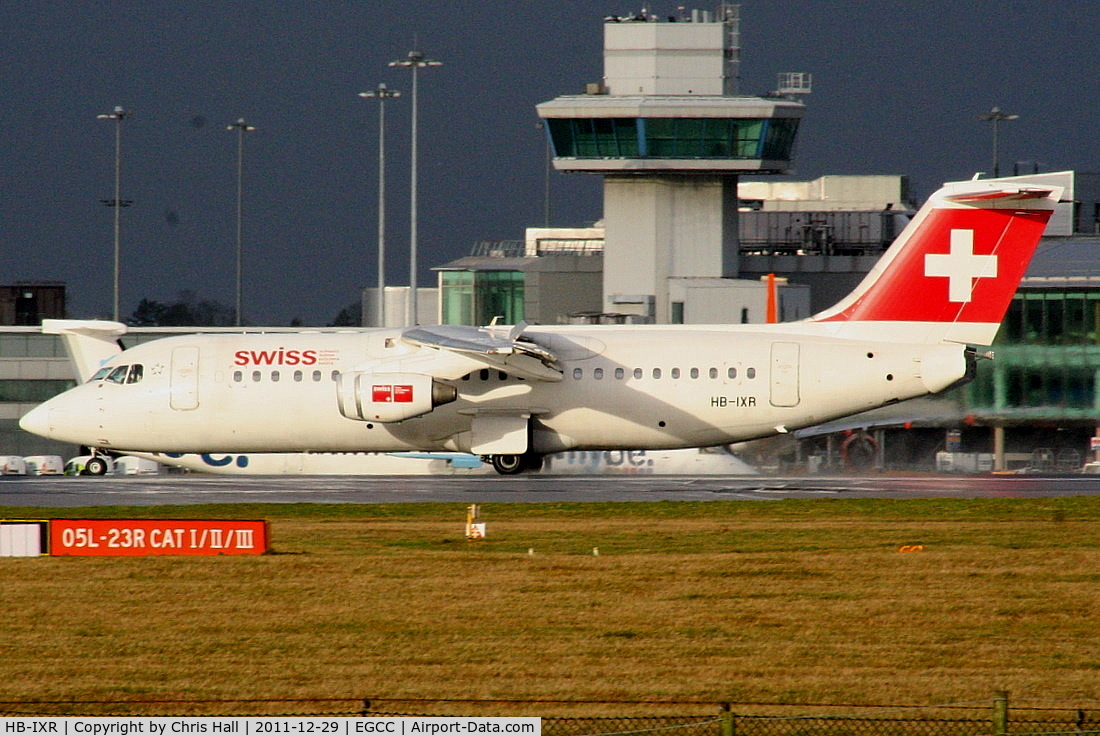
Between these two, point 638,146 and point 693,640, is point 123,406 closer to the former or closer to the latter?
point 693,640

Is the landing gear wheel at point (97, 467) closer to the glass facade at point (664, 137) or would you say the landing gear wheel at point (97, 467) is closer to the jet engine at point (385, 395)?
the jet engine at point (385, 395)

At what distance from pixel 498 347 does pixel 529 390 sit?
2.48 meters

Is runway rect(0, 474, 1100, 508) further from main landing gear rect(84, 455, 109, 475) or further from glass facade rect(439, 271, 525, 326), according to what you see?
glass facade rect(439, 271, 525, 326)

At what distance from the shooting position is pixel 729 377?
34875mm

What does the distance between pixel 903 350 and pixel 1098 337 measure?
40.4 feet

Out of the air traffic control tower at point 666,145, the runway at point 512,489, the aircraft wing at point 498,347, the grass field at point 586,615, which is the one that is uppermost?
the air traffic control tower at point 666,145

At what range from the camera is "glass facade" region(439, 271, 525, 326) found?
7575 centimetres

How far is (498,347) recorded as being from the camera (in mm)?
33219

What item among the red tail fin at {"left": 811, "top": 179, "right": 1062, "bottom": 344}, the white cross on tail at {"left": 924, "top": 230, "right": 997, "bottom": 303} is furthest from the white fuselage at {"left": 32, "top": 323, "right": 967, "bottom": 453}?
the white cross on tail at {"left": 924, "top": 230, "right": 997, "bottom": 303}

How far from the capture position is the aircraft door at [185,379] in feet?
120

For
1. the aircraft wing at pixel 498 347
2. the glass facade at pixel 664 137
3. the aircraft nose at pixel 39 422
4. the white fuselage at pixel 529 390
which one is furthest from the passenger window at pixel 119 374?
the glass facade at pixel 664 137

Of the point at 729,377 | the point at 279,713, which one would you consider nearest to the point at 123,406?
the point at 729,377

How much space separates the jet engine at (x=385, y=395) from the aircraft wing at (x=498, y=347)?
3.19ft

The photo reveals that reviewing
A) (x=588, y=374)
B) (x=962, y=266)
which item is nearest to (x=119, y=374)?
(x=588, y=374)
